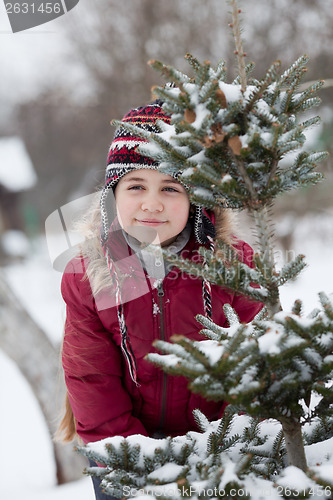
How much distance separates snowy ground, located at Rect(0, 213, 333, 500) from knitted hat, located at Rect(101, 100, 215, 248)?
1648 mm

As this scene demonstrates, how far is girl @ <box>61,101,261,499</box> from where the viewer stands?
41.9 inches

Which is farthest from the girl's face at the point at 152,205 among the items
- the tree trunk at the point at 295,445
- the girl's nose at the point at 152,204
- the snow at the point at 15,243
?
the snow at the point at 15,243

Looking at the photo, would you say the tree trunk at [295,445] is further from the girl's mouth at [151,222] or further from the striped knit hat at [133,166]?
the girl's mouth at [151,222]

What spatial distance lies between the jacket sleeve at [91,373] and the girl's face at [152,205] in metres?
0.24

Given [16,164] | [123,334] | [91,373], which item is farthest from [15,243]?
[123,334]

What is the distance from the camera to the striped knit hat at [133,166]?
1.04 m

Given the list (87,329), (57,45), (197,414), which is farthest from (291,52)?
(197,414)

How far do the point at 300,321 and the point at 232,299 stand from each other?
2.20 feet

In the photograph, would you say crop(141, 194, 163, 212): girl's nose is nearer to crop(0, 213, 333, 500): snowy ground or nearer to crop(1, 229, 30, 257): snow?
crop(0, 213, 333, 500): snowy ground

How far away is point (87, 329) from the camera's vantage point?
1.16 metres

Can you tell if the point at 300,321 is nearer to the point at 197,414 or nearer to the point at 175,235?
the point at 197,414

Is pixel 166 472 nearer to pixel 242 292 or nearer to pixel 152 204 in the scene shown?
pixel 242 292

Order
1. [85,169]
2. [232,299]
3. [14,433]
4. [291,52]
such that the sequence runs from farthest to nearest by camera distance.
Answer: [14,433], [85,169], [291,52], [232,299]

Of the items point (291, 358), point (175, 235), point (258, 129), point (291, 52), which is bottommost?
point (291, 358)
